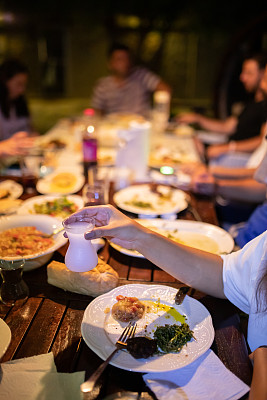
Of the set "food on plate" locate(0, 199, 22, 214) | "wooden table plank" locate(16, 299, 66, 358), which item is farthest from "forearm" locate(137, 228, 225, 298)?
"food on plate" locate(0, 199, 22, 214)

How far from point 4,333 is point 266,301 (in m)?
0.91

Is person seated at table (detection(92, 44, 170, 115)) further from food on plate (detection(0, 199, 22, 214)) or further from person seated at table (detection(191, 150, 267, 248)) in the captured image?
food on plate (detection(0, 199, 22, 214))

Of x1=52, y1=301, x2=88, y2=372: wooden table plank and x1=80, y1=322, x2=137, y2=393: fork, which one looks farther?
x1=52, y1=301, x2=88, y2=372: wooden table plank

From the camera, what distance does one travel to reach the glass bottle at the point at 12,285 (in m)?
1.30

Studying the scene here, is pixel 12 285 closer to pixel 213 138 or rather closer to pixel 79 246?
pixel 79 246

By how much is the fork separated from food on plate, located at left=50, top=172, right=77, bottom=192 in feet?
4.76

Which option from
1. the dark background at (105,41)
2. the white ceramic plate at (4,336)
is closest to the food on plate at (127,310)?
the white ceramic plate at (4,336)

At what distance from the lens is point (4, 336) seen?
110 centimetres

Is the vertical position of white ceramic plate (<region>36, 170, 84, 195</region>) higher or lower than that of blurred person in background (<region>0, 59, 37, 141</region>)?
lower

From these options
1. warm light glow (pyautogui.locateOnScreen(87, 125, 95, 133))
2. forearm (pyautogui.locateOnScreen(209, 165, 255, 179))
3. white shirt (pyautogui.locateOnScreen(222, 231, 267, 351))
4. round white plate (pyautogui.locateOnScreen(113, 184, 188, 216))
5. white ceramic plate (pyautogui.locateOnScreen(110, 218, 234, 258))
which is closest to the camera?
white shirt (pyautogui.locateOnScreen(222, 231, 267, 351))

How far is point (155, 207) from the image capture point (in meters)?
2.22

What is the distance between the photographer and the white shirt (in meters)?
1.20

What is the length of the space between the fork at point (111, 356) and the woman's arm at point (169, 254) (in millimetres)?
296

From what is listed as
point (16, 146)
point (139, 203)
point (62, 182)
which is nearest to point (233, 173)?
point (139, 203)
